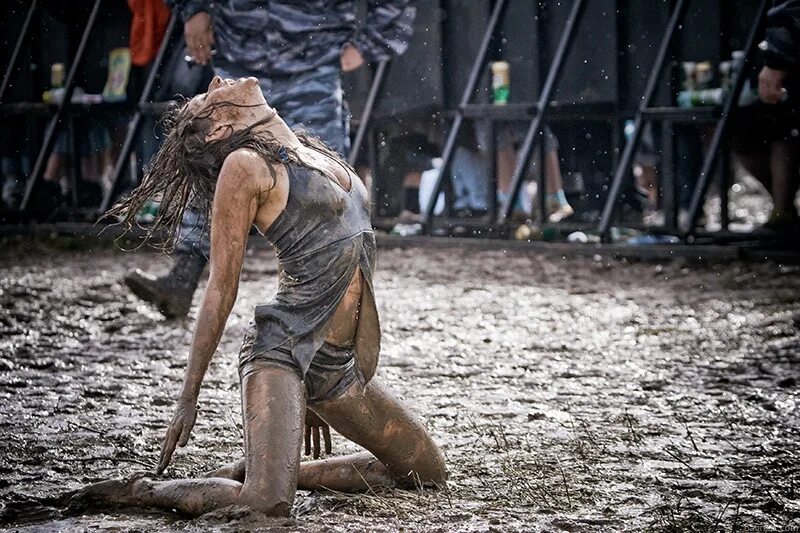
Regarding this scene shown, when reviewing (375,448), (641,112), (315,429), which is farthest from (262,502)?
(641,112)

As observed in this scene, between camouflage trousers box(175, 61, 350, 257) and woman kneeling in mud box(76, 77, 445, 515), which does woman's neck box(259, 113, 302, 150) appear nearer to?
woman kneeling in mud box(76, 77, 445, 515)

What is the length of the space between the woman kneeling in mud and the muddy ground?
0.32 feet

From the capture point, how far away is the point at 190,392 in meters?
3.66

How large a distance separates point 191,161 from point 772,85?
5.64 m

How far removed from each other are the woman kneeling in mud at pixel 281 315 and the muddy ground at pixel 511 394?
10 centimetres

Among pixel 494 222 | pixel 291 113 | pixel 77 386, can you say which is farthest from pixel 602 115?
pixel 77 386

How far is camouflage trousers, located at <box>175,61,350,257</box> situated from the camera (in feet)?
23.8

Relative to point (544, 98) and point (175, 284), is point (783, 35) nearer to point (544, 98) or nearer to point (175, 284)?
point (544, 98)

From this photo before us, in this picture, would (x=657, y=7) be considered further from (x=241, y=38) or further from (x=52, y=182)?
(x=52, y=182)

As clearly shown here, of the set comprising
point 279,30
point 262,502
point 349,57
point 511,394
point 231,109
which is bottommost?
point 511,394

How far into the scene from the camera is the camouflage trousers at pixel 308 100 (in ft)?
23.8

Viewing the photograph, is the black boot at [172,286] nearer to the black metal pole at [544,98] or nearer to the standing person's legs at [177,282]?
the standing person's legs at [177,282]

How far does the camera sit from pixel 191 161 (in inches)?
155

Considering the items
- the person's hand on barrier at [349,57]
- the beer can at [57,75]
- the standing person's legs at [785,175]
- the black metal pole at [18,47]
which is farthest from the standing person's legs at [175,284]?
the beer can at [57,75]
